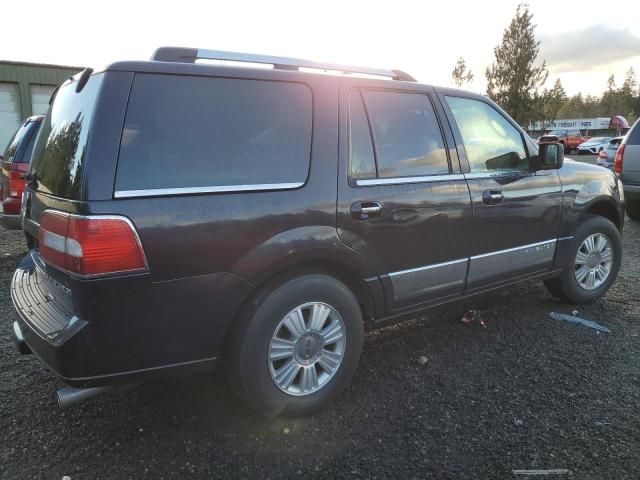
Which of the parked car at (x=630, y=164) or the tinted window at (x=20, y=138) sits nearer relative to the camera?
the tinted window at (x=20, y=138)

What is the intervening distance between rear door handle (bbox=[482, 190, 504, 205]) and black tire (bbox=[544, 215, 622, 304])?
→ 1134 millimetres

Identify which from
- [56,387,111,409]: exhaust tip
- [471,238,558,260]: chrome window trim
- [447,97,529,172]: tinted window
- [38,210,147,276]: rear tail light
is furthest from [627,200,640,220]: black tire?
[56,387,111,409]: exhaust tip

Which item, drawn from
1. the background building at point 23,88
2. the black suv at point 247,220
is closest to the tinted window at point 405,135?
the black suv at point 247,220

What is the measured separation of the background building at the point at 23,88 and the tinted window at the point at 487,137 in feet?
72.9

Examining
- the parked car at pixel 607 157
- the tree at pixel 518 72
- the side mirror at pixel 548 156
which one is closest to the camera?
the side mirror at pixel 548 156

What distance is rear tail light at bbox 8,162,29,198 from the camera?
5684 mm

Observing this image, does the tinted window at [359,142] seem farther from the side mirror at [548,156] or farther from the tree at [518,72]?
the tree at [518,72]

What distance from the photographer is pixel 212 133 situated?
240 cm

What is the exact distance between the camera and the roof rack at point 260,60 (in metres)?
2.47

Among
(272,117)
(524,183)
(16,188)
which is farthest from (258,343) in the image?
(16,188)

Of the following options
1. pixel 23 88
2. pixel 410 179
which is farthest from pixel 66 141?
pixel 23 88

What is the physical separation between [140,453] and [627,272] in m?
5.35

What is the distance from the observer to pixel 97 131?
84.9 inches

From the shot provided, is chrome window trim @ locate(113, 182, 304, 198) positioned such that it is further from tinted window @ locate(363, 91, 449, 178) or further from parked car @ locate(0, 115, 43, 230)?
parked car @ locate(0, 115, 43, 230)
